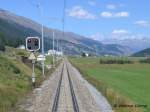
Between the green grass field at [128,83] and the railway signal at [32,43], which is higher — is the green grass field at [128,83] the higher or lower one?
the lower one

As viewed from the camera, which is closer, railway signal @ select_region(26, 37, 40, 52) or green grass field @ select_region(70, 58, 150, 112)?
green grass field @ select_region(70, 58, 150, 112)

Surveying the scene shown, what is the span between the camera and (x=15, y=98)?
29.0 m

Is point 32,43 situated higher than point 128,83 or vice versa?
point 32,43

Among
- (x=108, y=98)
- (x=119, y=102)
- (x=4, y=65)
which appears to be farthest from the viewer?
(x=4, y=65)

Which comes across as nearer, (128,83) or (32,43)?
(32,43)

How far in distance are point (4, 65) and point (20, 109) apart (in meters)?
34.8

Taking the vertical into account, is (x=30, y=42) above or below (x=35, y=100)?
above

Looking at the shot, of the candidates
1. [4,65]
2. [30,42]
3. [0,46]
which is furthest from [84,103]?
[0,46]

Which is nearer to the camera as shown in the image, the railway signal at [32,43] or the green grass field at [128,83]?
the green grass field at [128,83]

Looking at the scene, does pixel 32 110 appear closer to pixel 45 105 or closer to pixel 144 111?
pixel 45 105

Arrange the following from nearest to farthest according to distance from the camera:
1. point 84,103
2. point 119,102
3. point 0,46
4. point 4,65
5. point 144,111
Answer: point 144,111, point 119,102, point 84,103, point 4,65, point 0,46

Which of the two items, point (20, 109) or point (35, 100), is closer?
point (20, 109)

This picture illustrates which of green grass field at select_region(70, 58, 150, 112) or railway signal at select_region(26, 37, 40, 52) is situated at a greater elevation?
railway signal at select_region(26, 37, 40, 52)

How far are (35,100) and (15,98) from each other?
1.64 metres
